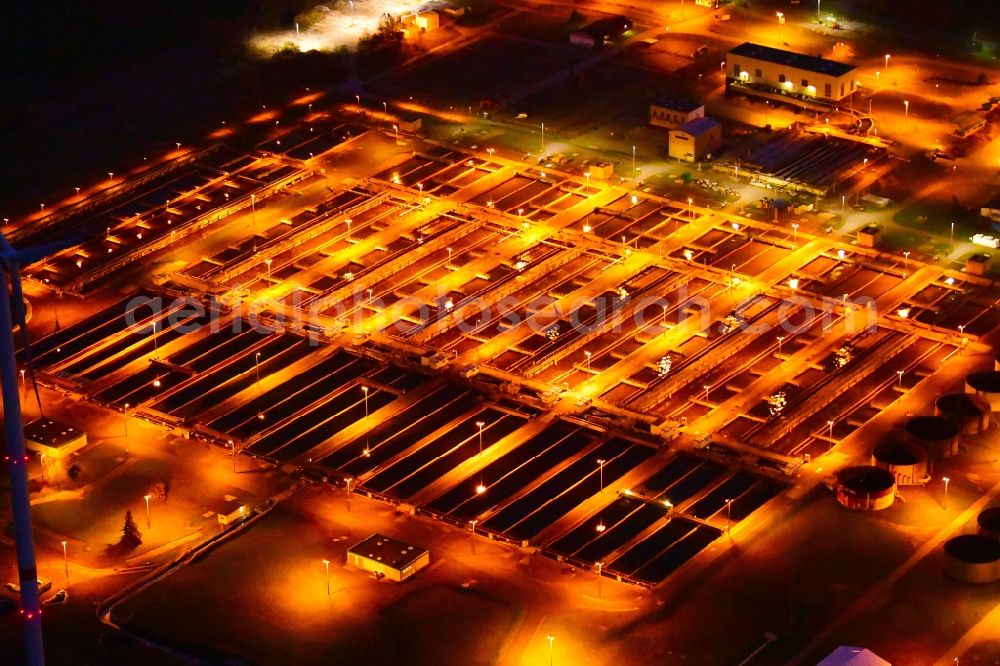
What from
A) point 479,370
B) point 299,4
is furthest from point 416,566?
point 299,4

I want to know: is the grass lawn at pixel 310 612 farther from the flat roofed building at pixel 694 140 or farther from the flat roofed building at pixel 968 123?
the flat roofed building at pixel 968 123

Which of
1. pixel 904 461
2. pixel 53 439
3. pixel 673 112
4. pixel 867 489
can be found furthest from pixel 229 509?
pixel 673 112

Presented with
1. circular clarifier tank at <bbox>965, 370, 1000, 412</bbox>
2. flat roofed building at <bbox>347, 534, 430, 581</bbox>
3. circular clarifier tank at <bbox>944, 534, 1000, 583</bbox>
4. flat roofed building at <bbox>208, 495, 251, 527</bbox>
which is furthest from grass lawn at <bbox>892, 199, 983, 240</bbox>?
flat roofed building at <bbox>208, 495, 251, 527</bbox>

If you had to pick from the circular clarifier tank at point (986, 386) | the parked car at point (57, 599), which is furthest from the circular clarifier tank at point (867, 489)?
the parked car at point (57, 599)

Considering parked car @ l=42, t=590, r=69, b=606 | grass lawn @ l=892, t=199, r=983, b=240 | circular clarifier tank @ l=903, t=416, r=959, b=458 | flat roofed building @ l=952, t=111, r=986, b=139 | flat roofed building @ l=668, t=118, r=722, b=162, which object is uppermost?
flat roofed building @ l=668, t=118, r=722, b=162

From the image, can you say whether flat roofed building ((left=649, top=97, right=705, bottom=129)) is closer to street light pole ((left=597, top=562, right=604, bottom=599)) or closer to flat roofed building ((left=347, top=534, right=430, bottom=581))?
street light pole ((left=597, top=562, right=604, bottom=599))

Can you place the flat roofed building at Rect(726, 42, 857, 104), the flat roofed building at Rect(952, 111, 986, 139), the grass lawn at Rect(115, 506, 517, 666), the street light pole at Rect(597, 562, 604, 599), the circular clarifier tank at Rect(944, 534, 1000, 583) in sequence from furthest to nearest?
the flat roofed building at Rect(726, 42, 857, 104), the flat roofed building at Rect(952, 111, 986, 139), the street light pole at Rect(597, 562, 604, 599), the circular clarifier tank at Rect(944, 534, 1000, 583), the grass lawn at Rect(115, 506, 517, 666)

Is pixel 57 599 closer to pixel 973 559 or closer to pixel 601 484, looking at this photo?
pixel 601 484
